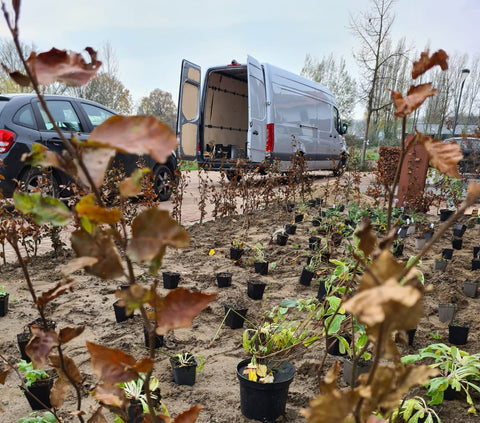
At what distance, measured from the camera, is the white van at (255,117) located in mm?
8305

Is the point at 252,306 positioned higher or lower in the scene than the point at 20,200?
A: lower

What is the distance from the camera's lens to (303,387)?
6.23 ft

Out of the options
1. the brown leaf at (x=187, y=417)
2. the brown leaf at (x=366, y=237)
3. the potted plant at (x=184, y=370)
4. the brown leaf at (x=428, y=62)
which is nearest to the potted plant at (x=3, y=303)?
the potted plant at (x=184, y=370)

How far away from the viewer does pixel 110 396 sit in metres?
0.73

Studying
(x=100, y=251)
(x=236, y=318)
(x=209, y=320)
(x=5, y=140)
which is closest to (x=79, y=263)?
(x=100, y=251)

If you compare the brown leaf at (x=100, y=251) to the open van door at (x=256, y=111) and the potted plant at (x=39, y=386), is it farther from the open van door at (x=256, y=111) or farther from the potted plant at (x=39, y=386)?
the open van door at (x=256, y=111)

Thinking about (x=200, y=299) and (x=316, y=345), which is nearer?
(x=200, y=299)

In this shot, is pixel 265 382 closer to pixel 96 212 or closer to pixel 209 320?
pixel 209 320

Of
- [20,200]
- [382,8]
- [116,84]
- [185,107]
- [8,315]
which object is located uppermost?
[382,8]

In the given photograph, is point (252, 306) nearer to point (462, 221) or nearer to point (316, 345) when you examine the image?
point (316, 345)

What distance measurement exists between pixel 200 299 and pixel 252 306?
2.27 meters

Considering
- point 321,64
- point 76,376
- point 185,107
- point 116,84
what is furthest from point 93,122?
point 321,64

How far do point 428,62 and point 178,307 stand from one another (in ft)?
1.83

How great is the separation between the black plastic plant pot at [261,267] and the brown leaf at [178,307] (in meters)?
2.83
